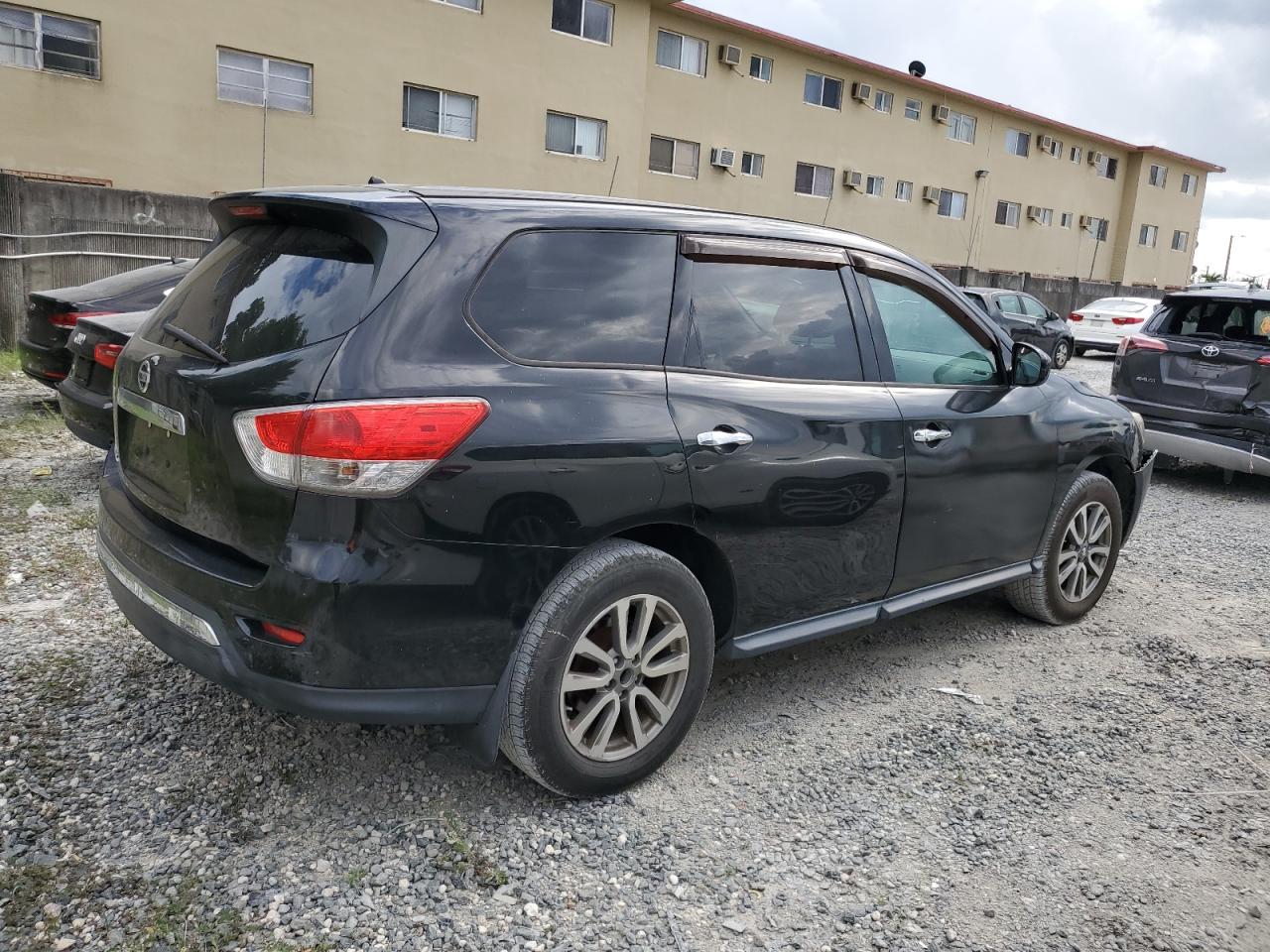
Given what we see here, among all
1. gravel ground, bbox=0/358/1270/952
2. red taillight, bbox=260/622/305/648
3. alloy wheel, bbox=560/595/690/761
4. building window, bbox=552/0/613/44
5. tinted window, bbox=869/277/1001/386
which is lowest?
gravel ground, bbox=0/358/1270/952

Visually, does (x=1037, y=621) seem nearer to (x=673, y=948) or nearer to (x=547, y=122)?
(x=673, y=948)

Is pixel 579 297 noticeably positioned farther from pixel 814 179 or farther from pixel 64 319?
pixel 814 179

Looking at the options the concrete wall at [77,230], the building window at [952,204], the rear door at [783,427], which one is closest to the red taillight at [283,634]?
the rear door at [783,427]

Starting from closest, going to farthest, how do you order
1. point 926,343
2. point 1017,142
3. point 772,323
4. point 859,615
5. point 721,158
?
point 772,323 < point 859,615 < point 926,343 < point 721,158 < point 1017,142

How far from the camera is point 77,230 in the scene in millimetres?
12383

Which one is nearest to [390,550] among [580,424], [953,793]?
[580,424]

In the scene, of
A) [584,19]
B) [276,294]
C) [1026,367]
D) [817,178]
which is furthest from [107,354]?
[817,178]

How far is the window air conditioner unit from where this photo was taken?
2620cm

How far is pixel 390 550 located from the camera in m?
2.61

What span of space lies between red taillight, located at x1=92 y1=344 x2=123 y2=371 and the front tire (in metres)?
4.26

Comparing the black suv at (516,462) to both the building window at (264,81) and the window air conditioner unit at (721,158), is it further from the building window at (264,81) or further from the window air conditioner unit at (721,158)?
the window air conditioner unit at (721,158)

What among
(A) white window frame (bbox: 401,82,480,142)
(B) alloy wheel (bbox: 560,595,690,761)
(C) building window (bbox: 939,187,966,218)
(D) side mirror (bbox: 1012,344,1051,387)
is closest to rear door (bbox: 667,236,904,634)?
(B) alloy wheel (bbox: 560,595,690,761)

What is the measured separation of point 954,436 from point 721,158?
23.7 metres

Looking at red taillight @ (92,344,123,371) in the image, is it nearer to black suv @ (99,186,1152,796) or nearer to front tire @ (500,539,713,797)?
black suv @ (99,186,1152,796)
